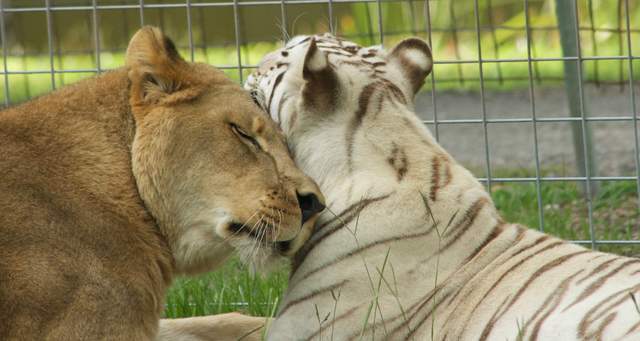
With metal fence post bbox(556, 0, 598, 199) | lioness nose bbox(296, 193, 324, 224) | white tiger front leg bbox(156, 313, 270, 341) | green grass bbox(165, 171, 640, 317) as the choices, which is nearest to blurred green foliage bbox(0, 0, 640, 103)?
green grass bbox(165, 171, 640, 317)

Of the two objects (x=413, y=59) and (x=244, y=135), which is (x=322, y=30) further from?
(x=244, y=135)

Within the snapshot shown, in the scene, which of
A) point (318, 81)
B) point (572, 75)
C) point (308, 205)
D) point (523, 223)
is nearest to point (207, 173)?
point (308, 205)

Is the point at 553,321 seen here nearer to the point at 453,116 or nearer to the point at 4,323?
the point at 4,323

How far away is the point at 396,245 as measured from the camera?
11.5 ft

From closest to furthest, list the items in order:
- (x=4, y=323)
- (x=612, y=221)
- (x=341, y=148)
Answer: (x=4, y=323) → (x=341, y=148) → (x=612, y=221)

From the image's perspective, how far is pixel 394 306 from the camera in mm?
3457

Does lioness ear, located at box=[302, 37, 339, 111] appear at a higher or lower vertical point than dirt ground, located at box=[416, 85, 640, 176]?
higher

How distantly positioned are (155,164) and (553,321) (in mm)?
1119

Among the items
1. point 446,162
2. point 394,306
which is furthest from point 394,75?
point 394,306

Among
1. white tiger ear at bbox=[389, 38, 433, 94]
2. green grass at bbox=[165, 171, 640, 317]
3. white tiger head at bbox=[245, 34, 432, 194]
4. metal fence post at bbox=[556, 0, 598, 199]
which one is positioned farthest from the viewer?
metal fence post at bbox=[556, 0, 598, 199]

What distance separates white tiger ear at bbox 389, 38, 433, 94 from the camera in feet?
12.7

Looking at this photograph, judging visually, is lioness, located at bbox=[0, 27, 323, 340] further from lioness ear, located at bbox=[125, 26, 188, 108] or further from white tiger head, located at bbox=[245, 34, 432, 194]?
white tiger head, located at bbox=[245, 34, 432, 194]

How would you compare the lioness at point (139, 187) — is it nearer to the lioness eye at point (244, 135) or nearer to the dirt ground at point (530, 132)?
the lioness eye at point (244, 135)

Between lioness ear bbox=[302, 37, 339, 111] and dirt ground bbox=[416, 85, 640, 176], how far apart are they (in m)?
3.58
